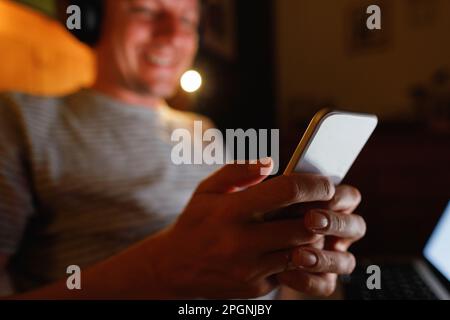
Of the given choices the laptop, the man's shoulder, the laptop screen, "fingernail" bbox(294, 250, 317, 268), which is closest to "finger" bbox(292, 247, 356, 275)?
"fingernail" bbox(294, 250, 317, 268)

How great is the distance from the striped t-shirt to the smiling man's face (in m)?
0.18

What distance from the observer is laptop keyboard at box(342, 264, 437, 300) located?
0.57m

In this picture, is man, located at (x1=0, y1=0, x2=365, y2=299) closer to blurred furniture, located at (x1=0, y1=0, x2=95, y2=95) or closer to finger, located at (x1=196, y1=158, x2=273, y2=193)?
finger, located at (x1=196, y1=158, x2=273, y2=193)

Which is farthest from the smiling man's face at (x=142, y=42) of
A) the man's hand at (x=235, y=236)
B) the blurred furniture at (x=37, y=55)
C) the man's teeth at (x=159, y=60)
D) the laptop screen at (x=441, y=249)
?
the laptop screen at (x=441, y=249)

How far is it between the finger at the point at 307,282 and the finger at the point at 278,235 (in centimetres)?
6

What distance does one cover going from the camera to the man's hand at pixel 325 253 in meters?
0.40

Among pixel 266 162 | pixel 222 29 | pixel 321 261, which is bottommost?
pixel 321 261

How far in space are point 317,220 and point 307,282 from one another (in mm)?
82

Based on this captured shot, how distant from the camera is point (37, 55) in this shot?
0.92 metres

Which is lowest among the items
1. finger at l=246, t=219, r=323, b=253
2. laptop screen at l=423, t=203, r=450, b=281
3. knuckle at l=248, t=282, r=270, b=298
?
laptop screen at l=423, t=203, r=450, b=281

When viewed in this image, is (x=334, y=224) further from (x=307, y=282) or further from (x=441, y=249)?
(x=441, y=249)

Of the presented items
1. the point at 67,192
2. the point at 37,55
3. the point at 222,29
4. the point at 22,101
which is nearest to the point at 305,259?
the point at 67,192

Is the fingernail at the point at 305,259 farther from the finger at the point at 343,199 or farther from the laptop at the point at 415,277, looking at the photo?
the laptop at the point at 415,277

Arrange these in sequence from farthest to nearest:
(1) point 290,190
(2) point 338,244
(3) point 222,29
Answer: (3) point 222,29
(2) point 338,244
(1) point 290,190
